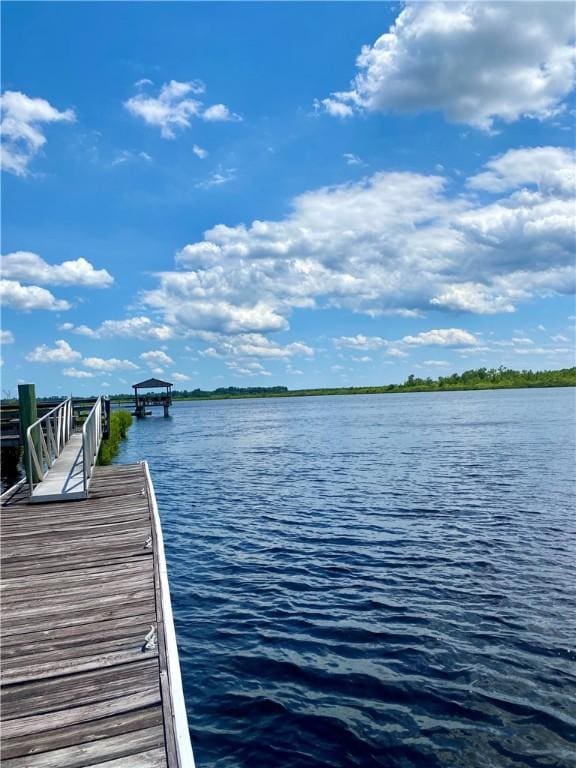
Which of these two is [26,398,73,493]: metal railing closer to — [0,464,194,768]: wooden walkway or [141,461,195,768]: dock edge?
[0,464,194,768]: wooden walkway

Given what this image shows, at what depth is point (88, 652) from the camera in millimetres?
5191

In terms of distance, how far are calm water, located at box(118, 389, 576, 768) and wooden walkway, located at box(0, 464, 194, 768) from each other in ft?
6.05

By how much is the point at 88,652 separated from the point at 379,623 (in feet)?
17.7

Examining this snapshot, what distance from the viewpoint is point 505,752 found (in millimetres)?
5949

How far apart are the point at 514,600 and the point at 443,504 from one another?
26.1 feet

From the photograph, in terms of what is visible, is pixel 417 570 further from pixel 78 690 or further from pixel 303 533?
pixel 78 690

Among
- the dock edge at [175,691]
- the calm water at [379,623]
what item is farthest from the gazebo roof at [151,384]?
the dock edge at [175,691]

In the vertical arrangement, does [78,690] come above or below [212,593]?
above

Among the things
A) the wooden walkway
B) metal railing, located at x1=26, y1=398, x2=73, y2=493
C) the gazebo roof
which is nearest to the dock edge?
the wooden walkway

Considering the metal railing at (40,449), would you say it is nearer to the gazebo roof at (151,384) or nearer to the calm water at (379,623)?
the calm water at (379,623)

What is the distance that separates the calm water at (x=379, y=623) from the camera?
6.29m

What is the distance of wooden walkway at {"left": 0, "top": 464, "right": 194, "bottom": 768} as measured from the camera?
3893 mm

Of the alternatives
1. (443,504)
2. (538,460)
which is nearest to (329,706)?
(443,504)

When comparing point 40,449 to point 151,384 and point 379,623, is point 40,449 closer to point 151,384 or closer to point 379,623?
point 379,623
